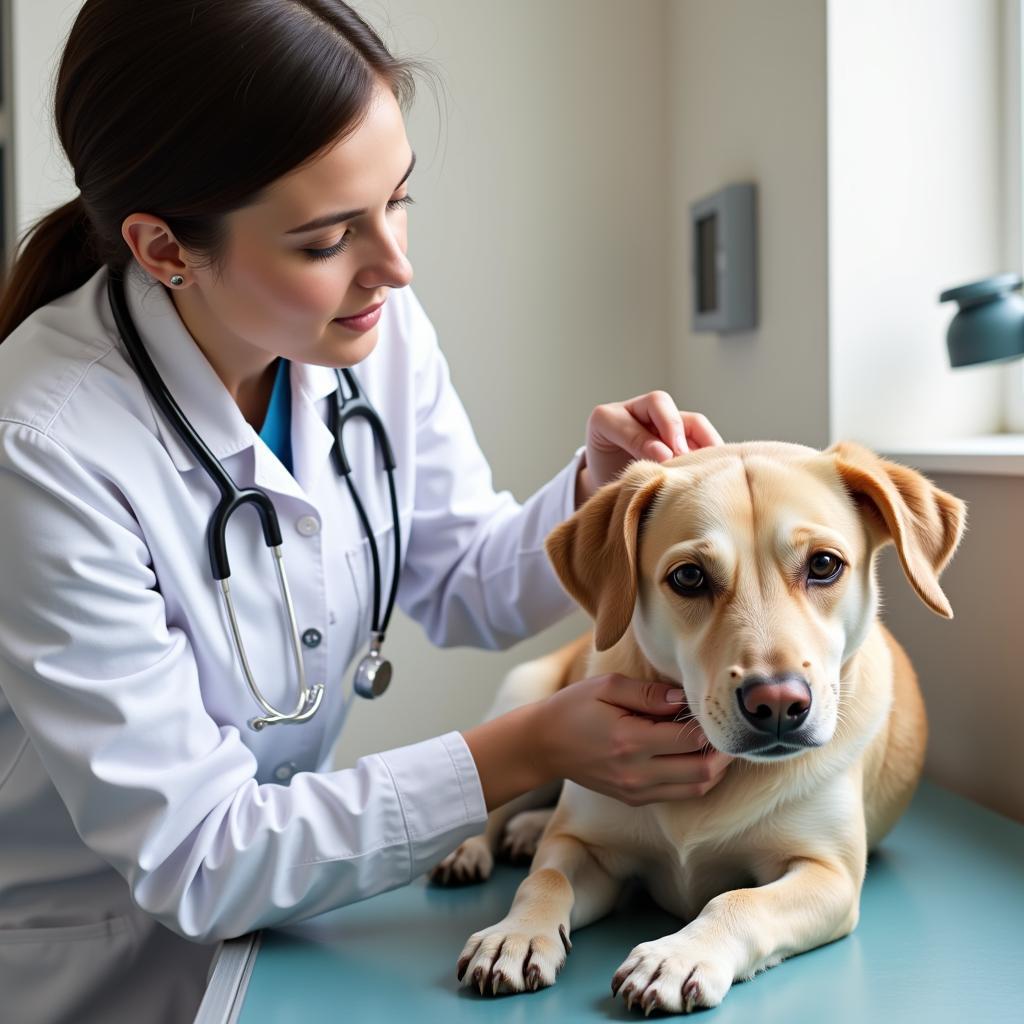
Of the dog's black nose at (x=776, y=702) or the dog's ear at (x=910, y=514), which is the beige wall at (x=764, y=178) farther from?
the dog's black nose at (x=776, y=702)

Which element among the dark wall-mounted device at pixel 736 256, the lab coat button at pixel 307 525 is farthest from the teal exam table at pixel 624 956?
the dark wall-mounted device at pixel 736 256

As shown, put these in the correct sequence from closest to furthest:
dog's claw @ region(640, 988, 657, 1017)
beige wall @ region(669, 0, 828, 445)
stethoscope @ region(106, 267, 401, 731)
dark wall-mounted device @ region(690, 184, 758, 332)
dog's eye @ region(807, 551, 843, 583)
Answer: dog's claw @ region(640, 988, 657, 1017), dog's eye @ region(807, 551, 843, 583), stethoscope @ region(106, 267, 401, 731), beige wall @ region(669, 0, 828, 445), dark wall-mounted device @ region(690, 184, 758, 332)

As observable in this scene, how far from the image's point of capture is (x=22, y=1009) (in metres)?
1.17

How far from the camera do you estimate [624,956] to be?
100 centimetres

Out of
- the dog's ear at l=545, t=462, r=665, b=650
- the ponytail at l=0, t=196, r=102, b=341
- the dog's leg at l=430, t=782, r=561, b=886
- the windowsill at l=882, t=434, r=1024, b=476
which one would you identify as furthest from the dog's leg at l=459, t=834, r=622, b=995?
the ponytail at l=0, t=196, r=102, b=341

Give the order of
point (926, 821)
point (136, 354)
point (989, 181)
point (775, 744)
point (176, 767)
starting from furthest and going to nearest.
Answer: point (989, 181)
point (926, 821)
point (136, 354)
point (176, 767)
point (775, 744)

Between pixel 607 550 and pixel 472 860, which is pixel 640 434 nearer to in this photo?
pixel 607 550

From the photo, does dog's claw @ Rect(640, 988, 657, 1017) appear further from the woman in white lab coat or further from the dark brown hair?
the dark brown hair

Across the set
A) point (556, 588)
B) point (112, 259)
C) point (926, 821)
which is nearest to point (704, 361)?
point (556, 588)

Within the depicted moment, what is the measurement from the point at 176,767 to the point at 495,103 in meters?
1.51

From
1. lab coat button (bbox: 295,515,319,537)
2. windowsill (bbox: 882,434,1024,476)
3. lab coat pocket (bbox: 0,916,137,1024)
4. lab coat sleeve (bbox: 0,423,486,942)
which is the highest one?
windowsill (bbox: 882,434,1024,476)

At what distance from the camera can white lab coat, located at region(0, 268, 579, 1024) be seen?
1.00 meters

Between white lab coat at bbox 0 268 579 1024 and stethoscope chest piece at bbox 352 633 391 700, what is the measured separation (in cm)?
5

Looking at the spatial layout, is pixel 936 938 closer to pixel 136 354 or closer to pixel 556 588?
pixel 556 588
